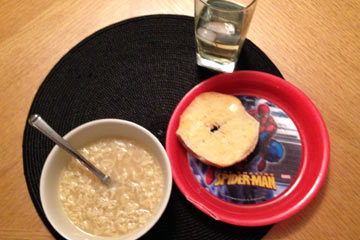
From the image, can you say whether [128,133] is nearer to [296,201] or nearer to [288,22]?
[296,201]

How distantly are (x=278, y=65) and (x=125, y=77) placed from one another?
47cm

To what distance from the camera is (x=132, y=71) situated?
3.34 feet

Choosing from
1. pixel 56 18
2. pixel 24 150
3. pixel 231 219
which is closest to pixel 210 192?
pixel 231 219

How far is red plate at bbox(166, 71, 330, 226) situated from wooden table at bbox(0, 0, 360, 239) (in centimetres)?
5

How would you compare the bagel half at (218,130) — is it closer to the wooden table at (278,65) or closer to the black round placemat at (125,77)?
the black round placemat at (125,77)

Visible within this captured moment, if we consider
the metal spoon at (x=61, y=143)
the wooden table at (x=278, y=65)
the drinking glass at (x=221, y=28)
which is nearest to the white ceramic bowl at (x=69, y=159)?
the metal spoon at (x=61, y=143)

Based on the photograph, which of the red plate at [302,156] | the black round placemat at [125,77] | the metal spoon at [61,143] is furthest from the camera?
the black round placemat at [125,77]

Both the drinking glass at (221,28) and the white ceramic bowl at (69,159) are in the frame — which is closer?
the white ceramic bowl at (69,159)

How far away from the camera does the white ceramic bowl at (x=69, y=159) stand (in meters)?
0.74

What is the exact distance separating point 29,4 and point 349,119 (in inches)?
42.0

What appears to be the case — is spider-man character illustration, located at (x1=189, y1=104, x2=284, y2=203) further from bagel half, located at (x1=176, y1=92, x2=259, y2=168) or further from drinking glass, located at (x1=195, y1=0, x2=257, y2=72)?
drinking glass, located at (x1=195, y1=0, x2=257, y2=72)

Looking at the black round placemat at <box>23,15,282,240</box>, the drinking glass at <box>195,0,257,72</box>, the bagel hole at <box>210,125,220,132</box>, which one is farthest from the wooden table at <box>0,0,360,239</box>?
the bagel hole at <box>210,125,220,132</box>

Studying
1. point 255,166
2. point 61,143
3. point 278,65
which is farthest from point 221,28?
point 61,143

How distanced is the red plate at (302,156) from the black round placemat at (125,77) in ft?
0.17
